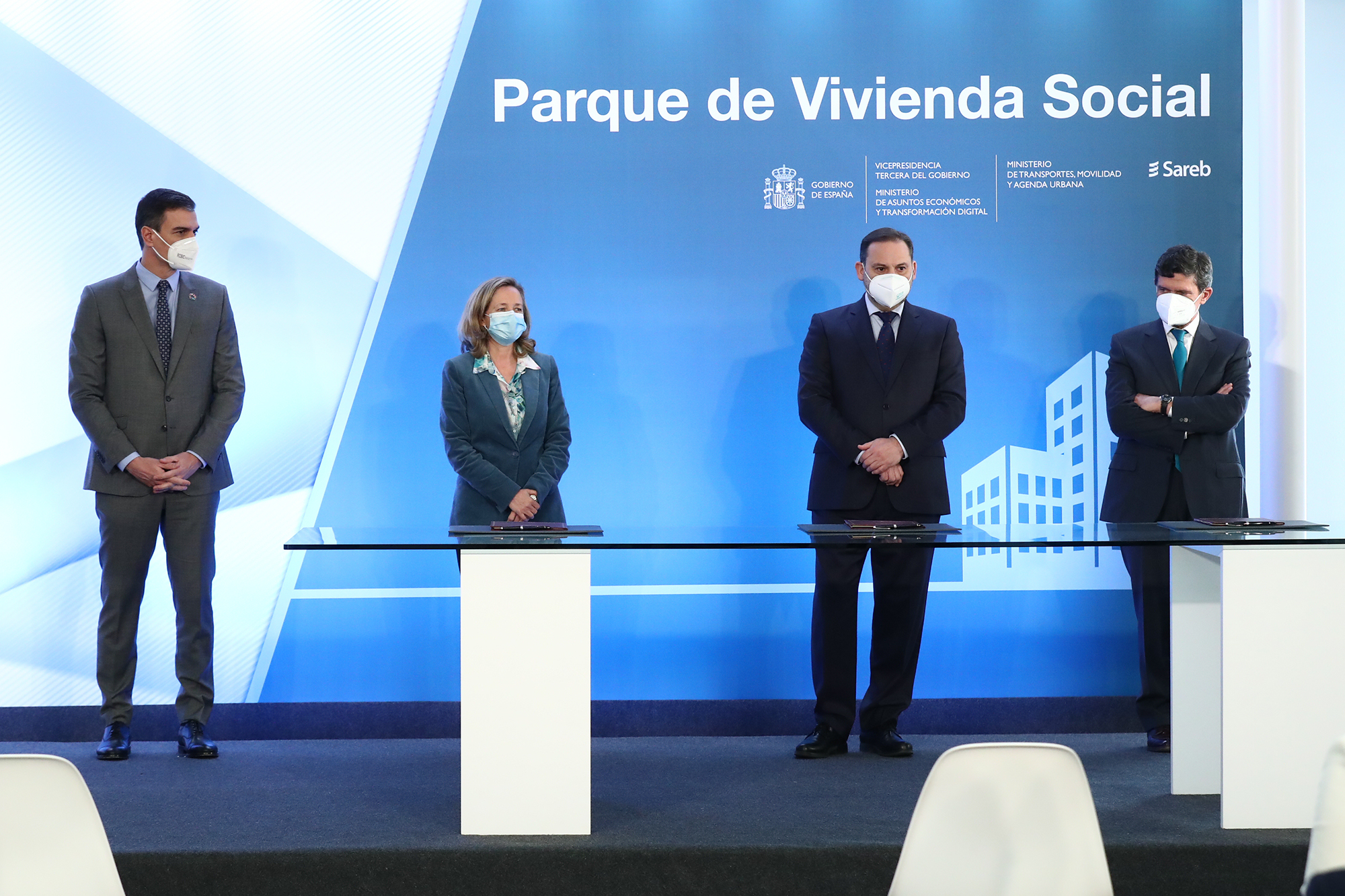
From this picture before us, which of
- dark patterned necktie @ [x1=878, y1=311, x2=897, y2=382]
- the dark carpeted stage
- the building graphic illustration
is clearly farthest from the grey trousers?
the building graphic illustration

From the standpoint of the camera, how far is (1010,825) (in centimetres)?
197

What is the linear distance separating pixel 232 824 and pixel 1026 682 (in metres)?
3.09

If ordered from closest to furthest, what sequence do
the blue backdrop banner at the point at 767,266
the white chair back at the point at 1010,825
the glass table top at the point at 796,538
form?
1. the white chair back at the point at 1010,825
2. the glass table top at the point at 796,538
3. the blue backdrop banner at the point at 767,266

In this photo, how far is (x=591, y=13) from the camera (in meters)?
4.82

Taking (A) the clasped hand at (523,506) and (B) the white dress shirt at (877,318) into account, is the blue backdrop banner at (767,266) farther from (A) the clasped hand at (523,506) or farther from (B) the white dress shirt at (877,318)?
(A) the clasped hand at (523,506)

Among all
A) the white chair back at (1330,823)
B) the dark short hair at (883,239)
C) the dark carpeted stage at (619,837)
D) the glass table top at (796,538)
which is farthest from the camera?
the dark short hair at (883,239)

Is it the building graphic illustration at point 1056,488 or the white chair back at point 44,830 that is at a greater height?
the building graphic illustration at point 1056,488

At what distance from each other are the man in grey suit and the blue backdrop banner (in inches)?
26.4

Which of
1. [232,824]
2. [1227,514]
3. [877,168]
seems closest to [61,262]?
[232,824]

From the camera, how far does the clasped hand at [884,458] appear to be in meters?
4.02

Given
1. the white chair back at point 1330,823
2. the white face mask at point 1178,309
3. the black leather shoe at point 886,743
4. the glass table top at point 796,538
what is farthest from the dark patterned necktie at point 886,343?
the white chair back at point 1330,823

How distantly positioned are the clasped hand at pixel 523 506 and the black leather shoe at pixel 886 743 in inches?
54.4

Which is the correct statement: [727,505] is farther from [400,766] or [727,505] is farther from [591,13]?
[591,13]

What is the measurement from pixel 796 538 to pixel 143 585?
250cm
